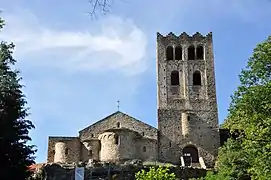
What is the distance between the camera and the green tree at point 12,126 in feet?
98.8

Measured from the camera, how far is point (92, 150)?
56.7 metres

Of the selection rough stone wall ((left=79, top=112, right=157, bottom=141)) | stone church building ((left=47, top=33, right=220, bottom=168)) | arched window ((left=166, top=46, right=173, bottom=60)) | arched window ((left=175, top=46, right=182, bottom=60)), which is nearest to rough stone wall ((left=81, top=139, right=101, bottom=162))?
stone church building ((left=47, top=33, right=220, bottom=168))

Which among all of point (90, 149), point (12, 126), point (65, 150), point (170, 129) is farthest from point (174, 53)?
point (12, 126)

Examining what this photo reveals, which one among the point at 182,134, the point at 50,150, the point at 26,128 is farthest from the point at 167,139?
the point at 26,128

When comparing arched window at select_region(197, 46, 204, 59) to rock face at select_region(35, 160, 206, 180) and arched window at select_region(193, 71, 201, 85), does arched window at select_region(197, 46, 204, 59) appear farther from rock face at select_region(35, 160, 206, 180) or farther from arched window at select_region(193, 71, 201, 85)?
rock face at select_region(35, 160, 206, 180)

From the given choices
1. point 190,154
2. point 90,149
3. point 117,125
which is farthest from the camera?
point 117,125

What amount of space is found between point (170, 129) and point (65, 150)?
444 inches

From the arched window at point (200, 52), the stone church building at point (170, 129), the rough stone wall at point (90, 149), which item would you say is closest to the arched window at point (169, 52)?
the stone church building at point (170, 129)

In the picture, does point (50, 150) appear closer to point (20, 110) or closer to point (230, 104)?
point (20, 110)

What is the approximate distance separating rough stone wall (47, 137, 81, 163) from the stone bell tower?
28.5 ft

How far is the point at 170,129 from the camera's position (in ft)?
189

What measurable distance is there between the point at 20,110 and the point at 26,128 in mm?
1183

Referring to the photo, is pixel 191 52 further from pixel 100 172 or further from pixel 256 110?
pixel 256 110

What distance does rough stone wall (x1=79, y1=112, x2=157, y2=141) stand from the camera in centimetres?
5775
